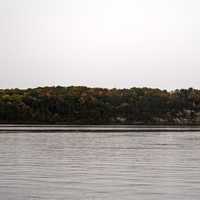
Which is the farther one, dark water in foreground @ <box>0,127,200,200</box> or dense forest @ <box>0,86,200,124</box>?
dense forest @ <box>0,86,200,124</box>

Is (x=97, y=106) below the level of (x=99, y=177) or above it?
above

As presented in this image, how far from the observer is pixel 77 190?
79.5ft

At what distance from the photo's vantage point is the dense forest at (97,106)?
6585 inches

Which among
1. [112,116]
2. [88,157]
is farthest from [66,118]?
[88,157]

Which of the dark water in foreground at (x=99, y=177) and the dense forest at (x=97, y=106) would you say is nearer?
the dark water in foreground at (x=99, y=177)

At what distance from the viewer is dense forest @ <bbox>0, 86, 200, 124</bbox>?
16725 cm

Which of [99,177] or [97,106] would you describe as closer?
[99,177]

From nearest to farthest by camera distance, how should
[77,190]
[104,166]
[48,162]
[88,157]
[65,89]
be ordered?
[77,190], [104,166], [48,162], [88,157], [65,89]

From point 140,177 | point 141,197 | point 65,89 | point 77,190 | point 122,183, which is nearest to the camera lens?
point 141,197

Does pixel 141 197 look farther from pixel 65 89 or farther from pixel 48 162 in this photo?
pixel 65 89

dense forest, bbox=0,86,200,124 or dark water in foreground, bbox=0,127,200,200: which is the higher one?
dense forest, bbox=0,86,200,124

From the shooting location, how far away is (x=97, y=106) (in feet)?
588

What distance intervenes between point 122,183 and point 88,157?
15112 millimetres

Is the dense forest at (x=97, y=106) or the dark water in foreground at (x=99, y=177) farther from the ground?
the dense forest at (x=97, y=106)
